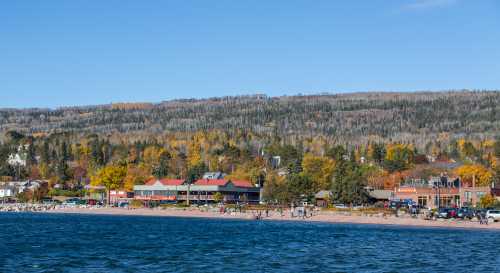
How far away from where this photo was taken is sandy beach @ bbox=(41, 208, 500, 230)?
380 feet

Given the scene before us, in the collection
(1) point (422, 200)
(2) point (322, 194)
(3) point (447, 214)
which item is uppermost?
(2) point (322, 194)

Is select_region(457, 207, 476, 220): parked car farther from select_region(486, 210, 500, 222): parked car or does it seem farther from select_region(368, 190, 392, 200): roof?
select_region(368, 190, 392, 200): roof

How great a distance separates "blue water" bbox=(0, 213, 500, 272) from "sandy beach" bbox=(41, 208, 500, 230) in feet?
35.1

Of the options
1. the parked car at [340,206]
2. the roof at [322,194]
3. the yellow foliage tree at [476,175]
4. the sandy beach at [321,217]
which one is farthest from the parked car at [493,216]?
the yellow foliage tree at [476,175]

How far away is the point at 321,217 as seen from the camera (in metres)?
136

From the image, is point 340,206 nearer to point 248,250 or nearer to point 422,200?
point 422,200

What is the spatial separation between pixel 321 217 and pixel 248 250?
204ft

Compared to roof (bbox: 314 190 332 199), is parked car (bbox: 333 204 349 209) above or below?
below

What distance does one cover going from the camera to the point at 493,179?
189 metres

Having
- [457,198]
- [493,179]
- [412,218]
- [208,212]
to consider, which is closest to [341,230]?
[412,218]

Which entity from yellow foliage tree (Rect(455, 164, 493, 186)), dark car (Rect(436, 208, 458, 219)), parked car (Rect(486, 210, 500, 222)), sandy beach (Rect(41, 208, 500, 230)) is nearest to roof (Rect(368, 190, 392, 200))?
yellow foliage tree (Rect(455, 164, 493, 186))

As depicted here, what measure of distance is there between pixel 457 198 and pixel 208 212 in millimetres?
48429

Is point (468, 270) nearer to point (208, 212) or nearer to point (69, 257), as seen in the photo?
point (69, 257)

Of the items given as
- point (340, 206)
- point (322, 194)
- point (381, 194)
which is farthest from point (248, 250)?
point (381, 194)
